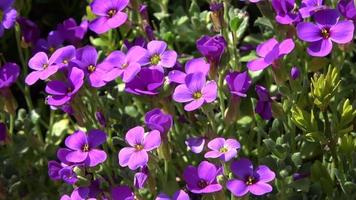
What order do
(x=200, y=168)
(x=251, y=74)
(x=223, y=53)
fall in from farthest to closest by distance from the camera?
(x=251, y=74)
(x=223, y=53)
(x=200, y=168)

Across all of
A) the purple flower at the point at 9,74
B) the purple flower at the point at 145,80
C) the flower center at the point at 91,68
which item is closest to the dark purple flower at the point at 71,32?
the purple flower at the point at 9,74

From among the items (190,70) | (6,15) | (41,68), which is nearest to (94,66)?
(41,68)

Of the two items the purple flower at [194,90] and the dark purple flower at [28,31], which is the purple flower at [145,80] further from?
the dark purple flower at [28,31]

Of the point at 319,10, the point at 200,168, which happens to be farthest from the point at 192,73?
the point at 319,10

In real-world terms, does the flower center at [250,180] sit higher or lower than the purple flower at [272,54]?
lower

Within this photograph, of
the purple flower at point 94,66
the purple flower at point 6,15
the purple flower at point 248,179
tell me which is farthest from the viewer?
the purple flower at point 6,15

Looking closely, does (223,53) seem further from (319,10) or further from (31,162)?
(31,162)

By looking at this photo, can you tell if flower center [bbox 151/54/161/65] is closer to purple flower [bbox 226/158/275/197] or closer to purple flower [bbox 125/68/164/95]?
purple flower [bbox 125/68/164/95]
